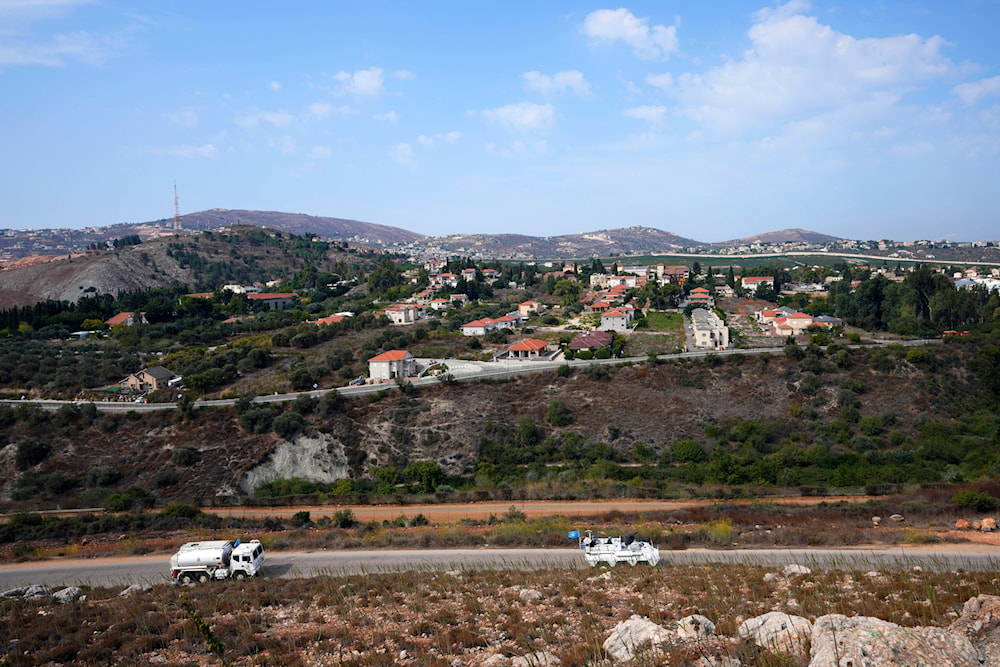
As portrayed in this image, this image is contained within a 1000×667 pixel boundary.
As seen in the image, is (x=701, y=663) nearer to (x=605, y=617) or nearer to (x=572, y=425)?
(x=605, y=617)

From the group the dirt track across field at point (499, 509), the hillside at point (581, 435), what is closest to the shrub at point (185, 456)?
the hillside at point (581, 435)

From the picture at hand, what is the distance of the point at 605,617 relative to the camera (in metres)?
9.53

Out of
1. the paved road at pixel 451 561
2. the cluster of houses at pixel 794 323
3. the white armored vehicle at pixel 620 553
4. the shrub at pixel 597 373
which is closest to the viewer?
the paved road at pixel 451 561

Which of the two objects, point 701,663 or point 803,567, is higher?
point 701,663

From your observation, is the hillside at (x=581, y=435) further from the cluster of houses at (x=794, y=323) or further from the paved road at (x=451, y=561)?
the cluster of houses at (x=794, y=323)

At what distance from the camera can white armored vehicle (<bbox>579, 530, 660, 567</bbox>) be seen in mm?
12938

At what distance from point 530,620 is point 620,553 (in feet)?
13.7

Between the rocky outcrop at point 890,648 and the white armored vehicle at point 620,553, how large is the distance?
6666 millimetres

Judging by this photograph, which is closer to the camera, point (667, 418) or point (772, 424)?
point (772, 424)

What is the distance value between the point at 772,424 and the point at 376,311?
43297 mm

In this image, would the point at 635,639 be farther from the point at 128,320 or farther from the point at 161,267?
the point at 161,267

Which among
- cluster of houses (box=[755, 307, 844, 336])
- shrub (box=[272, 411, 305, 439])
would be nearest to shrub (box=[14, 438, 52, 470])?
shrub (box=[272, 411, 305, 439])

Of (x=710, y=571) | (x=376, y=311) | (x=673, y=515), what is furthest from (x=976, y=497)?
(x=376, y=311)

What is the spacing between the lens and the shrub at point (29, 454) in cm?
2983
